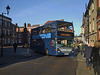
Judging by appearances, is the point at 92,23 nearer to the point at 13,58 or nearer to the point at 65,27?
the point at 65,27

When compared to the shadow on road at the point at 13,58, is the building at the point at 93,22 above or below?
above

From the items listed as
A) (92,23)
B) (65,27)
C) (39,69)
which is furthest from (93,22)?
(39,69)

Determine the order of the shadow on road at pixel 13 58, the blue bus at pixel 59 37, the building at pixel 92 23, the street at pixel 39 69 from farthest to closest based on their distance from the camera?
the building at pixel 92 23, the blue bus at pixel 59 37, the shadow on road at pixel 13 58, the street at pixel 39 69

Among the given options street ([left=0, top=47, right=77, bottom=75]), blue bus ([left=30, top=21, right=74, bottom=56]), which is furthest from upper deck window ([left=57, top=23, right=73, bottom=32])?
street ([left=0, top=47, right=77, bottom=75])

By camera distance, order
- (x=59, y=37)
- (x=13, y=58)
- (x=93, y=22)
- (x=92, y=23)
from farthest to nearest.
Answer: (x=92, y=23) → (x=93, y=22) → (x=59, y=37) → (x=13, y=58)

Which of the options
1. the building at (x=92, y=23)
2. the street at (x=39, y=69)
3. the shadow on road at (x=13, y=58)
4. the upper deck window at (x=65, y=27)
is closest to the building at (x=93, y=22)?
the building at (x=92, y=23)

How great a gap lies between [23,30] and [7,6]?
4791 centimetres

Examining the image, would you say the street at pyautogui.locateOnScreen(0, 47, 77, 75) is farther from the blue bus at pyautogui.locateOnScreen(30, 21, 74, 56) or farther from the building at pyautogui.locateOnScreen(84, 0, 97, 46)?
the building at pyautogui.locateOnScreen(84, 0, 97, 46)

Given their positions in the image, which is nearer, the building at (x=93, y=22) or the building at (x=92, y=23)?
the building at (x=93, y=22)

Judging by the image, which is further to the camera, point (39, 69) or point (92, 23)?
point (92, 23)

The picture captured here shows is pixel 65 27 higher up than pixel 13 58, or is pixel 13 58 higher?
pixel 65 27

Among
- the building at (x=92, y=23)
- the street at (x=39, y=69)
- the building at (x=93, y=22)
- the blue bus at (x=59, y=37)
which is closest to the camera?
the street at (x=39, y=69)

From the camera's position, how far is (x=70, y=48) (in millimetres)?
13555

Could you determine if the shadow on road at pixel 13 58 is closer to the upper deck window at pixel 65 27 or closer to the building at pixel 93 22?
the upper deck window at pixel 65 27
